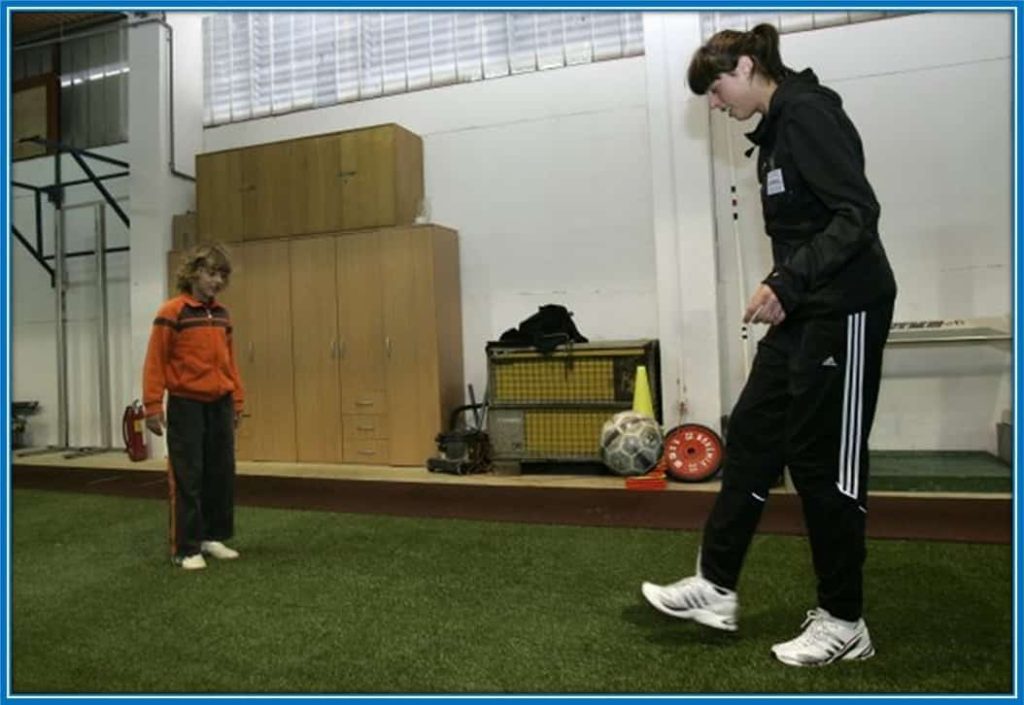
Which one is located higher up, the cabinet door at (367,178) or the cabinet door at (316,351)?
the cabinet door at (367,178)

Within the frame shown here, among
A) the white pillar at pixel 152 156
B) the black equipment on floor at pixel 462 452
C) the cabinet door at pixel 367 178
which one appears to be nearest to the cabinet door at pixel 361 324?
the cabinet door at pixel 367 178

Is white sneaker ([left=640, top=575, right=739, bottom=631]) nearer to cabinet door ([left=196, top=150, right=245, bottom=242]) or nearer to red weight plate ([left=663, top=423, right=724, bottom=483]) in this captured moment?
red weight plate ([left=663, top=423, right=724, bottom=483])

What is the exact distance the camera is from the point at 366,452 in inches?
180

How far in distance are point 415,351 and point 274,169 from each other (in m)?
1.66

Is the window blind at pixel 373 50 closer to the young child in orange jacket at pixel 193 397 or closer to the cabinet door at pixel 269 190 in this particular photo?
the cabinet door at pixel 269 190

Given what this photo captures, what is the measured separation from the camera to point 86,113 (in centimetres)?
574

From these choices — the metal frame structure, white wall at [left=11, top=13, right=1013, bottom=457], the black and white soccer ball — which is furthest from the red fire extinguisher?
the black and white soccer ball

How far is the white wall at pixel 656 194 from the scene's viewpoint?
3932 millimetres

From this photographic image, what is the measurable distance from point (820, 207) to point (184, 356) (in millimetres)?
2101

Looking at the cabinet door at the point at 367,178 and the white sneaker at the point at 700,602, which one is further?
the cabinet door at the point at 367,178

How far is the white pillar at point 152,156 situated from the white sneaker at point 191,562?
123 inches

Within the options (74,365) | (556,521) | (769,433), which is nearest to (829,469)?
(769,433)

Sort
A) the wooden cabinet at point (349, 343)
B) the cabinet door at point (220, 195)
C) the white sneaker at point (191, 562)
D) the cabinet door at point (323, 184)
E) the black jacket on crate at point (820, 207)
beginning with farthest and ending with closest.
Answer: the cabinet door at point (220, 195)
the cabinet door at point (323, 184)
the wooden cabinet at point (349, 343)
the white sneaker at point (191, 562)
the black jacket on crate at point (820, 207)

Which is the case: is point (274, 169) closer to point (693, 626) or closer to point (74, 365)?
point (74, 365)
